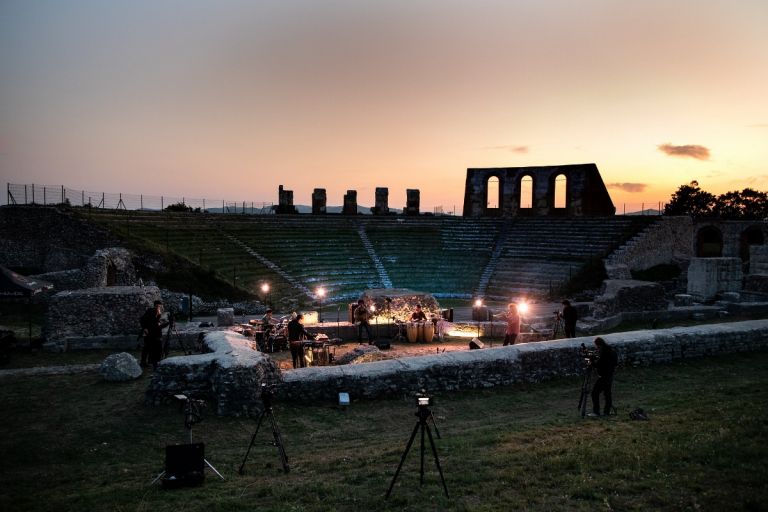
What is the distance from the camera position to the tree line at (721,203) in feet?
213

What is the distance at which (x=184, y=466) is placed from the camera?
22.7ft

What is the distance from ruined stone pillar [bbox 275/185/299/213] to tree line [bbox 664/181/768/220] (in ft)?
161

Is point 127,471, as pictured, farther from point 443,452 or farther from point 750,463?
point 750,463

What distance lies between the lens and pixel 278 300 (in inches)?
1184

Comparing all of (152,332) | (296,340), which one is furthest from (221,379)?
(152,332)

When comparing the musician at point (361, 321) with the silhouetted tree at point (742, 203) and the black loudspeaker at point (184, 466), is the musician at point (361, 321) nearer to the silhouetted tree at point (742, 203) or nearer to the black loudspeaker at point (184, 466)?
the black loudspeaker at point (184, 466)

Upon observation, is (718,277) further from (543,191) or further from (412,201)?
(412,201)

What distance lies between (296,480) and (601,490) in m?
3.91

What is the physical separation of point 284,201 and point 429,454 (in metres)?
45.1

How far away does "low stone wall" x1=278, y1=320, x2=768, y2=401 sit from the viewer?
11289 mm

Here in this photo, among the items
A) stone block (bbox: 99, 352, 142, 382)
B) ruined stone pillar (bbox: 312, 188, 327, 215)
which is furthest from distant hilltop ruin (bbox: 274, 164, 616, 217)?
stone block (bbox: 99, 352, 142, 382)

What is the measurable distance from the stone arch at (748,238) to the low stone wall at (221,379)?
157ft

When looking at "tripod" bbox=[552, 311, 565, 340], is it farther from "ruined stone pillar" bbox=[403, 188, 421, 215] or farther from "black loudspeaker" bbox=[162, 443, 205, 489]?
"ruined stone pillar" bbox=[403, 188, 421, 215]

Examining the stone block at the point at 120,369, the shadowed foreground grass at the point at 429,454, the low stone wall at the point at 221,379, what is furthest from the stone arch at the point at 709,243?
the stone block at the point at 120,369
